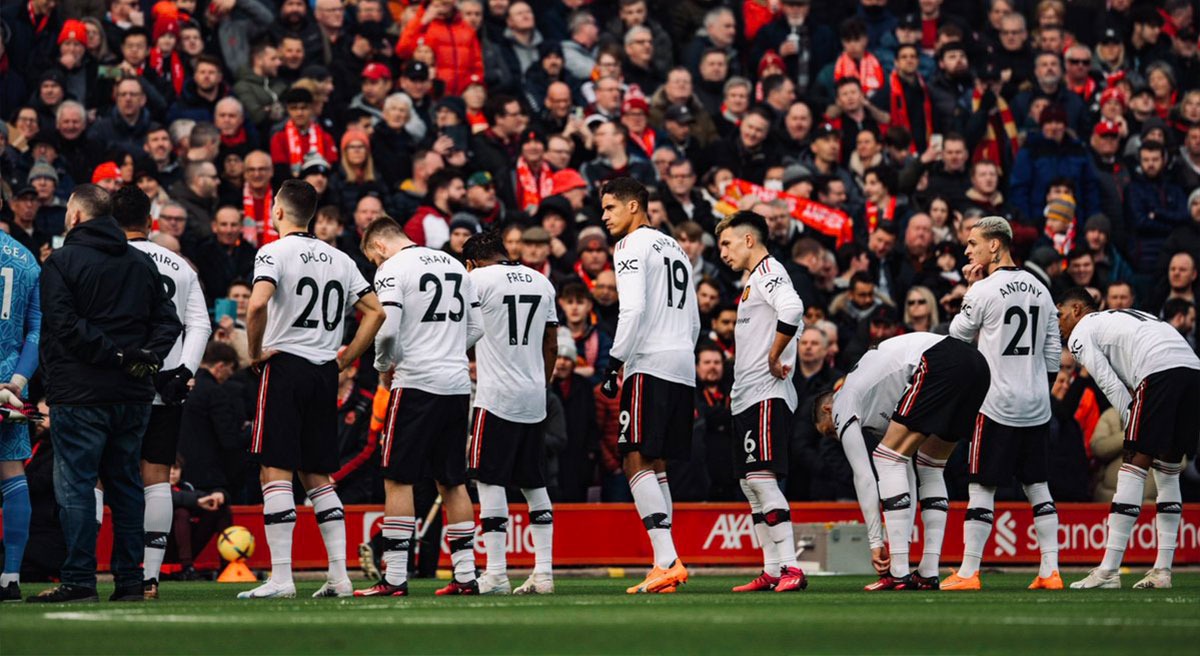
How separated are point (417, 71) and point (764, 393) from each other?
983 centimetres

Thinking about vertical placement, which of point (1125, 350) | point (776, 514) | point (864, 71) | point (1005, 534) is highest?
point (864, 71)

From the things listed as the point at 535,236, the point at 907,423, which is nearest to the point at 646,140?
the point at 535,236

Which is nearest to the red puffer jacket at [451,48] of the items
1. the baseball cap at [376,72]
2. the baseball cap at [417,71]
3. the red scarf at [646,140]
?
the baseball cap at [417,71]

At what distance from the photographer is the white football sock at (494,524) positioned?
1294 cm

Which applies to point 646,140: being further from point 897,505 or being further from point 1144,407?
point 897,505

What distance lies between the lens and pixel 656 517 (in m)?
12.9

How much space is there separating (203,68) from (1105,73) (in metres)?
12.8

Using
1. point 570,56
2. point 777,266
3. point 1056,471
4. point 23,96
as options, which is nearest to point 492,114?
point 570,56

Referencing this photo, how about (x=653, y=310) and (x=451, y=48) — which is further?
(x=451, y=48)

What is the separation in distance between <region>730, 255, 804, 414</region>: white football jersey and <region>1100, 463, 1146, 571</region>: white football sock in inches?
99.7

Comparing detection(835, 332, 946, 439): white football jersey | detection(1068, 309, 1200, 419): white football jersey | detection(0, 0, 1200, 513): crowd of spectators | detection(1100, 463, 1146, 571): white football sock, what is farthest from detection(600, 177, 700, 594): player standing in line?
detection(0, 0, 1200, 513): crowd of spectators

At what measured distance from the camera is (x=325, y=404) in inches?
485

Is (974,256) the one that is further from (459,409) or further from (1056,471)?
(1056,471)

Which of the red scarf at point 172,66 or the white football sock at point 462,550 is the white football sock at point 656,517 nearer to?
the white football sock at point 462,550
